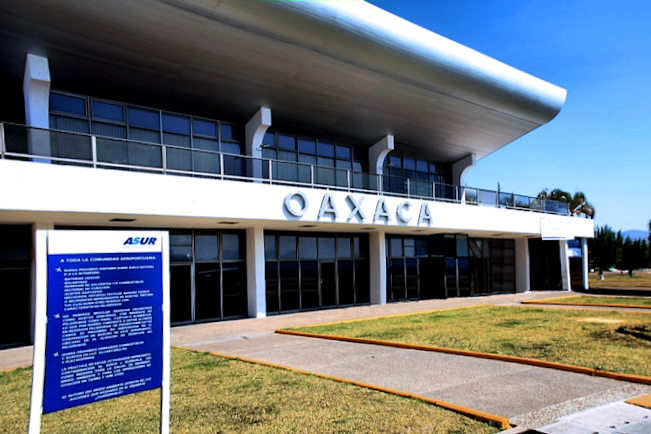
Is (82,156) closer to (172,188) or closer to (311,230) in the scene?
(172,188)

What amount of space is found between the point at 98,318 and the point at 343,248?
59.1 feet

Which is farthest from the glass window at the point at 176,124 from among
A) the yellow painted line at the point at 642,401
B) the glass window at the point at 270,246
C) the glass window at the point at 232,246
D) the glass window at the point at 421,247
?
the yellow painted line at the point at 642,401

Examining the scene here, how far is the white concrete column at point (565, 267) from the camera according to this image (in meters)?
31.7

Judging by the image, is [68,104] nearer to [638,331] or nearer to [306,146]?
[306,146]

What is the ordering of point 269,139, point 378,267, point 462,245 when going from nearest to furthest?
point 269,139
point 378,267
point 462,245

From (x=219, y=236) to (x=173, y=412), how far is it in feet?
40.6

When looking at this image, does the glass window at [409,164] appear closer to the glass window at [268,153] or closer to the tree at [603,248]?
the glass window at [268,153]

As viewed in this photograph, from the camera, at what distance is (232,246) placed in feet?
61.2

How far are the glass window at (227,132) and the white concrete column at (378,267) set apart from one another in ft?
26.5

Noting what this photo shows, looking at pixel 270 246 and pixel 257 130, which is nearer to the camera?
pixel 257 130

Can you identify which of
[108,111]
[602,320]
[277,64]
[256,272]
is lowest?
[602,320]

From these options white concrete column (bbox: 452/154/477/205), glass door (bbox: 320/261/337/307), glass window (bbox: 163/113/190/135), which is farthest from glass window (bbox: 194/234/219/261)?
white concrete column (bbox: 452/154/477/205)

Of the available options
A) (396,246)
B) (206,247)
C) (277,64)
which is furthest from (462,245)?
(277,64)

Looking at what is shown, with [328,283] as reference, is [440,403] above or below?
below
